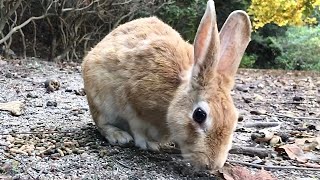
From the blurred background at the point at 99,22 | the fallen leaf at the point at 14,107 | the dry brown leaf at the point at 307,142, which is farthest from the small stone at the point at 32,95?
the blurred background at the point at 99,22

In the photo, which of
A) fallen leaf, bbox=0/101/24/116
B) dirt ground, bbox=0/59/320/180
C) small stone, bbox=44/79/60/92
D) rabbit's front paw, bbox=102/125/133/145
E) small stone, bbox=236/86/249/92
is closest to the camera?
dirt ground, bbox=0/59/320/180

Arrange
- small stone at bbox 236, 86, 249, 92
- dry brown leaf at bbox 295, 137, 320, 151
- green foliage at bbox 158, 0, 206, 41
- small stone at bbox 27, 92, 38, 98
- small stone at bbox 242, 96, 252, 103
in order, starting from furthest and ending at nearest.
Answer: green foliage at bbox 158, 0, 206, 41
small stone at bbox 236, 86, 249, 92
small stone at bbox 242, 96, 252, 103
small stone at bbox 27, 92, 38, 98
dry brown leaf at bbox 295, 137, 320, 151

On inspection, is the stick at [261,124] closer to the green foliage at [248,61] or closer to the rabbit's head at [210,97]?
the rabbit's head at [210,97]

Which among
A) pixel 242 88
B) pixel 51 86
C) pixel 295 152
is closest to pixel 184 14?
pixel 242 88

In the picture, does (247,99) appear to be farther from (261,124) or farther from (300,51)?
(300,51)

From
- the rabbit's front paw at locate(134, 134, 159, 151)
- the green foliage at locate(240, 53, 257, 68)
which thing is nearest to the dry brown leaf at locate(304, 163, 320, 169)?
the rabbit's front paw at locate(134, 134, 159, 151)

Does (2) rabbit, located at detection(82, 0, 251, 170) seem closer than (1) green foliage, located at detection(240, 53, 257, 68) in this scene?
Yes

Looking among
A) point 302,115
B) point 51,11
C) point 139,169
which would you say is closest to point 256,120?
point 302,115

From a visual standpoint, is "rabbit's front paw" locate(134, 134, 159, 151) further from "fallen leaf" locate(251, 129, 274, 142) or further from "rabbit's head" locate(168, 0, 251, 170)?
"fallen leaf" locate(251, 129, 274, 142)
